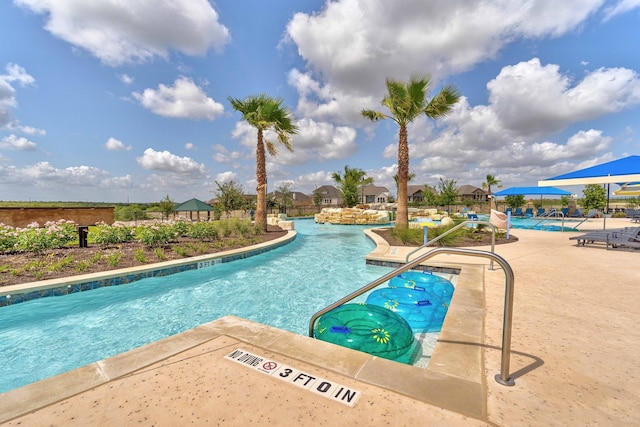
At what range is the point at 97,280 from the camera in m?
5.59

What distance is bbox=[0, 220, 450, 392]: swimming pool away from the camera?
3.49 meters

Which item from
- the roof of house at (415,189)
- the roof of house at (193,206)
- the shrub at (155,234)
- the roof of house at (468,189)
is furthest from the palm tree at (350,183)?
the roof of house at (468,189)

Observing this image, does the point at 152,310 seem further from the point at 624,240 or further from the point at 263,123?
the point at 624,240

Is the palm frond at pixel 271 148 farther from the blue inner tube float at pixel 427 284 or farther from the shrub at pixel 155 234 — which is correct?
the blue inner tube float at pixel 427 284

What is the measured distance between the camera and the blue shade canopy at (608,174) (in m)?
8.01

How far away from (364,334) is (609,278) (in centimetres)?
509

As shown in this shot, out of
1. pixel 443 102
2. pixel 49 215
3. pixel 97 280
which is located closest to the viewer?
pixel 97 280

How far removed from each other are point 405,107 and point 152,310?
1081cm

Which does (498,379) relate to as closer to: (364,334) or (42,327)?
(364,334)

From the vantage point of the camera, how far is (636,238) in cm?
738

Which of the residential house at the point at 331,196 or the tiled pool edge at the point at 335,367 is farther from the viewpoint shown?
the residential house at the point at 331,196

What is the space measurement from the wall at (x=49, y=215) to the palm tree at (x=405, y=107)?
18956mm

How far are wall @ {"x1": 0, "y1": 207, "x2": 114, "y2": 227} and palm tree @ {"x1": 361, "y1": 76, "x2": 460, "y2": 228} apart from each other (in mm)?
18956

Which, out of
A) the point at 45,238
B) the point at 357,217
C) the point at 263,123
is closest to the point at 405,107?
the point at 263,123
